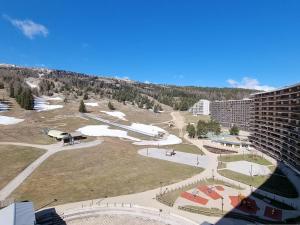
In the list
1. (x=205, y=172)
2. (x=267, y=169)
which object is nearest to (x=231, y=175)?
(x=205, y=172)

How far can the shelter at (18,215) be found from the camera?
1410 inches

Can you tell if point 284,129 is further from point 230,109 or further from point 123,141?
point 230,109

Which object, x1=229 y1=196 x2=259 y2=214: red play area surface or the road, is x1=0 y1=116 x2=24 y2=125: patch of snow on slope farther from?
x1=229 y1=196 x2=259 y2=214: red play area surface

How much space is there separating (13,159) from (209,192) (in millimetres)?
54977

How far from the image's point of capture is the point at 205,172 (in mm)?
74000

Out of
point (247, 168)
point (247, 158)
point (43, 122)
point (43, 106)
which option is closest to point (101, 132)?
point (43, 122)

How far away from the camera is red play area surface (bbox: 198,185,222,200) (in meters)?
56.1

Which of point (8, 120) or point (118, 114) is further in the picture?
point (118, 114)

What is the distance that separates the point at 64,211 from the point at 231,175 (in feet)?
145

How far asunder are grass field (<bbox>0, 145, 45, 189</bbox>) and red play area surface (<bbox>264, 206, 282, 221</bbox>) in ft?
179

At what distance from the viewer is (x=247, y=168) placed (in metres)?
79.0

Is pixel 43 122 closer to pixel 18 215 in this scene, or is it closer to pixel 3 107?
pixel 3 107

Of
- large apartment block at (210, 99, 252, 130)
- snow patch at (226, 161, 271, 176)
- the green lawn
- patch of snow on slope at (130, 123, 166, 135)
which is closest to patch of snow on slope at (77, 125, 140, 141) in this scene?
patch of snow on slope at (130, 123, 166, 135)

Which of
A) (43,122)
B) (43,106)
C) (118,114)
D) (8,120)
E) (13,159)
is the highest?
(43,106)
